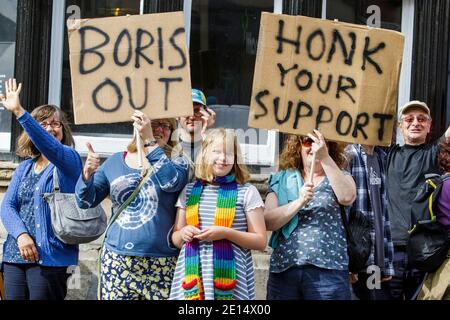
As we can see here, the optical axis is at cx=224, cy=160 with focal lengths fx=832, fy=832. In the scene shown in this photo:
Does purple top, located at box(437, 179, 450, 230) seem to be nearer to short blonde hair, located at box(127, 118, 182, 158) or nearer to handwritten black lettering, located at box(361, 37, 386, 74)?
handwritten black lettering, located at box(361, 37, 386, 74)

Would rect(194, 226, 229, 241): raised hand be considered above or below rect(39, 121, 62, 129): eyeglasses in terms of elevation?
below

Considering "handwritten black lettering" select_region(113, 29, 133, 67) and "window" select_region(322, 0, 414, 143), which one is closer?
"handwritten black lettering" select_region(113, 29, 133, 67)

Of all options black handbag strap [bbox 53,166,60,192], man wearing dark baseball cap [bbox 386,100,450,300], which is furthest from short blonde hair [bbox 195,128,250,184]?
man wearing dark baseball cap [bbox 386,100,450,300]

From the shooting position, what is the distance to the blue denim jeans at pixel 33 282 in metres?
5.09

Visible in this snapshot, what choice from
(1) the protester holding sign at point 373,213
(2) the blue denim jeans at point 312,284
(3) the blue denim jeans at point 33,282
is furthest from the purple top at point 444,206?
(3) the blue denim jeans at point 33,282

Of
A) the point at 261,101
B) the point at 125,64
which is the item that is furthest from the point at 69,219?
the point at 261,101

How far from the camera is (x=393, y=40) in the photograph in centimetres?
485

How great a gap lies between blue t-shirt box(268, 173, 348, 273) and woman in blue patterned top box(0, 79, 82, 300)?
1.35 metres

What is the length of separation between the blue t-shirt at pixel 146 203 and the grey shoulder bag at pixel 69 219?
37 centimetres

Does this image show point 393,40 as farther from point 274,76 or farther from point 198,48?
point 198,48

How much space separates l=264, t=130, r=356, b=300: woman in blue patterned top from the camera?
4629 millimetres

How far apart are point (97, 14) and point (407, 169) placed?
9.96 feet

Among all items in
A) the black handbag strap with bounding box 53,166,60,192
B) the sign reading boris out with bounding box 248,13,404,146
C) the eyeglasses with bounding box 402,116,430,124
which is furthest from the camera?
the eyeglasses with bounding box 402,116,430,124
